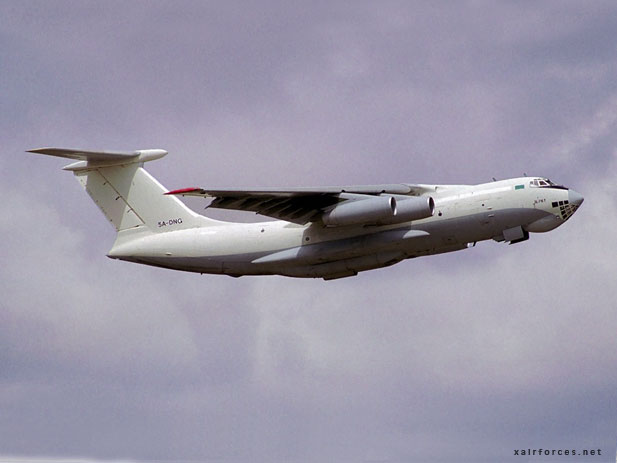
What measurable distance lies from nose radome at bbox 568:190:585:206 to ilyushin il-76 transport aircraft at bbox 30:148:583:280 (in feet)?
0.07

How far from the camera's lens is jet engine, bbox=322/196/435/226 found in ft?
79.3

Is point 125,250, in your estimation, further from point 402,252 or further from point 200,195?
point 402,252

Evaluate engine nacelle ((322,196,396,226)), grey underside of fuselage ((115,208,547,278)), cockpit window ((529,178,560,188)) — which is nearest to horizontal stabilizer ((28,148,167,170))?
grey underside of fuselage ((115,208,547,278))

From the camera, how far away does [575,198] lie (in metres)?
24.8

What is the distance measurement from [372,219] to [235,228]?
11.8 ft

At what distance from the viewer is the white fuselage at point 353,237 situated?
80.6ft

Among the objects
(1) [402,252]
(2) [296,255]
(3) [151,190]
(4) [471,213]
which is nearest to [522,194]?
(4) [471,213]

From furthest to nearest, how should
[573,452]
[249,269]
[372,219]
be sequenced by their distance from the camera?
[249,269]
[372,219]
[573,452]

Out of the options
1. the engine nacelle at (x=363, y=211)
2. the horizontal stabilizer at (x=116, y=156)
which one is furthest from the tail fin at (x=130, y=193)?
the engine nacelle at (x=363, y=211)

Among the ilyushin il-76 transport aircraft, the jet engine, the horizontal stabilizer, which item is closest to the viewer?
the jet engine

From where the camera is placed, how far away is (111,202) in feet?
91.8

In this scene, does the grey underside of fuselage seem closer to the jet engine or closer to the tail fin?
the jet engine

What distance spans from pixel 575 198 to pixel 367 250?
432 centimetres

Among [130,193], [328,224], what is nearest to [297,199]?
[328,224]
